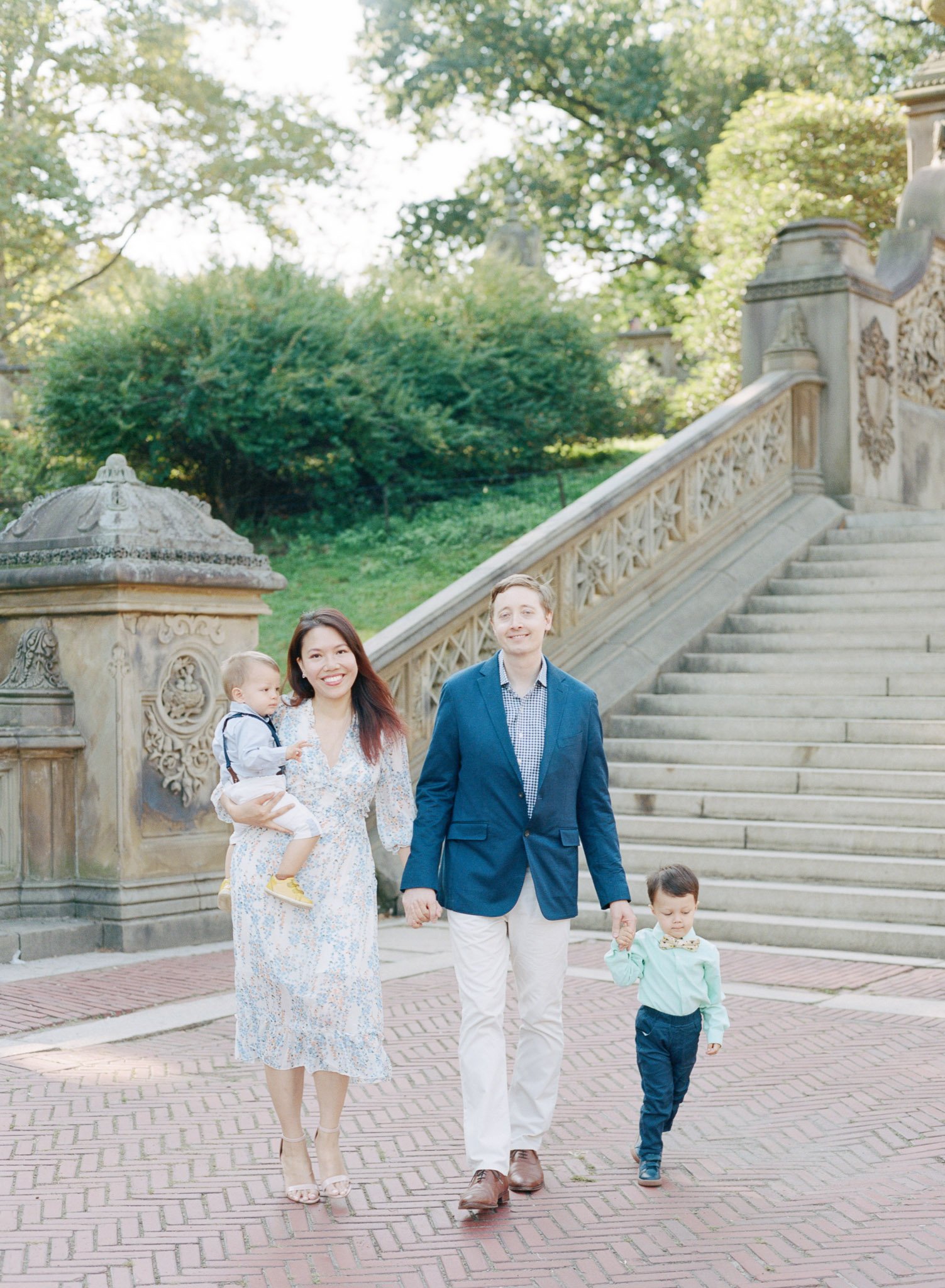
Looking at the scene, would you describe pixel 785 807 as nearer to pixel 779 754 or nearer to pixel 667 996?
pixel 779 754

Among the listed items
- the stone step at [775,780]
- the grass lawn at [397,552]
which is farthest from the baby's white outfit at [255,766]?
the grass lawn at [397,552]

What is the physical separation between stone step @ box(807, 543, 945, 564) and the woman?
29.7 ft

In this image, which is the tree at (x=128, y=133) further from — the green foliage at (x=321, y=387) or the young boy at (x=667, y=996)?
the young boy at (x=667, y=996)

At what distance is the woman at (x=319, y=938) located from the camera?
443 cm

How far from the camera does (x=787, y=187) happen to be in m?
28.0

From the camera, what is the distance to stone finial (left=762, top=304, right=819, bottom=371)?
47.8 ft

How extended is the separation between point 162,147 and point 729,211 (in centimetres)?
1112

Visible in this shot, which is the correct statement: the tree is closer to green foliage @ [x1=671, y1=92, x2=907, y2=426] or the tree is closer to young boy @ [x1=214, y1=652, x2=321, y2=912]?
green foliage @ [x1=671, y1=92, x2=907, y2=426]

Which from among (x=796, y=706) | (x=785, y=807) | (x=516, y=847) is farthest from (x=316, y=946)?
(x=796, y=706)

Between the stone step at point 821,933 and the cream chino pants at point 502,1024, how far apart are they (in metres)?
3.24

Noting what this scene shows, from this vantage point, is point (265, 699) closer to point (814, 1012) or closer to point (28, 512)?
point (814, 1012)

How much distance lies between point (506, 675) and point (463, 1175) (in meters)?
1.58

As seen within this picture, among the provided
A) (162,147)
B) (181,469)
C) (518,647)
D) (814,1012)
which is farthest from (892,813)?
(162,147)

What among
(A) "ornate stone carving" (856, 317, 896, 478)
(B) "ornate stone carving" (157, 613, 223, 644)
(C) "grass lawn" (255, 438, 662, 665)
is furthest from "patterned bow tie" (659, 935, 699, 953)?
(C) "grass lawn" (255, 438, 662, 665)
